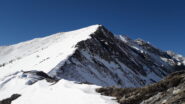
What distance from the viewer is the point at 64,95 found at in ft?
64.6

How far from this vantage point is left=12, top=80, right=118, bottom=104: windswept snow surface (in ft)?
55.6

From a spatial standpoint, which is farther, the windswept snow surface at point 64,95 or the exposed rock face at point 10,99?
the exposed rock face at point 10,99

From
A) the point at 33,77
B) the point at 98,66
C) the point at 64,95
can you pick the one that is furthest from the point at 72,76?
the point at 64,95

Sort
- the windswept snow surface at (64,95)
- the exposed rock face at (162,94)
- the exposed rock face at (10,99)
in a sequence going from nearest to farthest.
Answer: the exposed rock face at (162,94) → the windswept snow surface at (64,95) → the exposed rock face at (10,99)

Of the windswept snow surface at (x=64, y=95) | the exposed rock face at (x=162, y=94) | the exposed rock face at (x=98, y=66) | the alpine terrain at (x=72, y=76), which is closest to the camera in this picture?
the exposed rock face at (x=162, y=94)

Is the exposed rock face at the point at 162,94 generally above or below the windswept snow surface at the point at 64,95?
below

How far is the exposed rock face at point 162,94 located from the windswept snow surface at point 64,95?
Answer: 1.12 meters

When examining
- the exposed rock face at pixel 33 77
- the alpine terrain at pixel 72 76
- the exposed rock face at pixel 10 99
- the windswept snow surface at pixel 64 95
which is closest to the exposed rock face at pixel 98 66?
the alpine terrain at pixel 72 76

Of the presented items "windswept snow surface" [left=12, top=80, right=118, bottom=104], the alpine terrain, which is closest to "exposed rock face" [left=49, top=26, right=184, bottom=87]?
the alpine terrain

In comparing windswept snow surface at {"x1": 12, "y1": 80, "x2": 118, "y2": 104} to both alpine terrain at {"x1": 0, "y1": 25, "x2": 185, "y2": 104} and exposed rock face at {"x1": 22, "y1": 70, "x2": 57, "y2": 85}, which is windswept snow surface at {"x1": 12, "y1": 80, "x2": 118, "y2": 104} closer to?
alpine terrain at {"x1": 0, "y1": 25, "x2": 185, "y2": 104}

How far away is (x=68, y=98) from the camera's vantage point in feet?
61.1

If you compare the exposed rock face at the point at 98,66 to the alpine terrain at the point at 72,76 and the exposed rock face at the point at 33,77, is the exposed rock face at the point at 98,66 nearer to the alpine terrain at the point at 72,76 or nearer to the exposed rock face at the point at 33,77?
the alpine terrain at the point at 72,76

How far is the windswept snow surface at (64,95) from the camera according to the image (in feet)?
55.6

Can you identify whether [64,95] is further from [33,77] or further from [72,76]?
[72,76]
